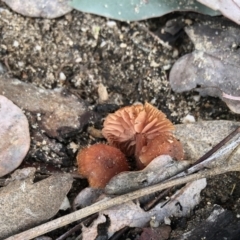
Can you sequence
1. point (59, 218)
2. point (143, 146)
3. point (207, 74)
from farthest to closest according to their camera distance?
1. point (207, 74)
2. point (143, 146)
3. point (59, 218)

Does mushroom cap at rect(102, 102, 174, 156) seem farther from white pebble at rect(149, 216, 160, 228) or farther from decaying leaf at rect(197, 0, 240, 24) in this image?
decaying leaf at rect(197, 0, 240, 24)

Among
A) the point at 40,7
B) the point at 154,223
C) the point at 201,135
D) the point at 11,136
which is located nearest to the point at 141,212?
the point at 154,223

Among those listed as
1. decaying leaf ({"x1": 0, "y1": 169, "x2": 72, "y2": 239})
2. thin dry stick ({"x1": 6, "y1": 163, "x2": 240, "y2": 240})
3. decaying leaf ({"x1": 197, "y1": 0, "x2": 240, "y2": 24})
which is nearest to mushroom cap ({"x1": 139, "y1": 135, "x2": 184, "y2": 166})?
thin dry stick ({"x1": 6, "y1": 163, "x2": 240, "y2": 240})

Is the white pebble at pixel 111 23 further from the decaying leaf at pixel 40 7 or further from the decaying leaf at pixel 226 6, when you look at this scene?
the decaying leaf at pixel 226 6

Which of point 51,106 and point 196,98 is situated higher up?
point 196,98

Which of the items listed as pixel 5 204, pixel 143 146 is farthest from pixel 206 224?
pixel 5 204

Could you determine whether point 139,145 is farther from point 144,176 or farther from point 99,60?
point 99,60

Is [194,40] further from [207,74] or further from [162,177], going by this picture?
[162,177]
